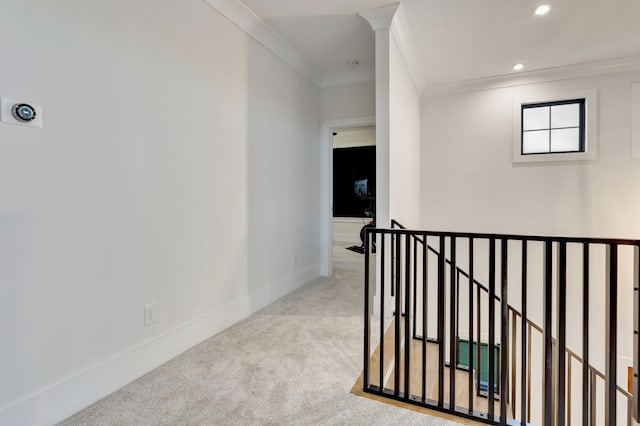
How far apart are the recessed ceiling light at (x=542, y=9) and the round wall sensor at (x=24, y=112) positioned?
11.5 ft

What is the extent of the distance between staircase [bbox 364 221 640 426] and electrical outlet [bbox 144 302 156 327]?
1298 mm

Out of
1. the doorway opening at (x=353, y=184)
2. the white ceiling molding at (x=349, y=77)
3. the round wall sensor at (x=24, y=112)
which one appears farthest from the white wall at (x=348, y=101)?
the doorway opening at (x=353, y=184)

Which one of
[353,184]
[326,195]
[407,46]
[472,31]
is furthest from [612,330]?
[353,184]

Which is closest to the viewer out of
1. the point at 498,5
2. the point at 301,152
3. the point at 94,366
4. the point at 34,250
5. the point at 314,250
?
the point at 34,250

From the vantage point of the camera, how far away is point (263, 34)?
119 inches

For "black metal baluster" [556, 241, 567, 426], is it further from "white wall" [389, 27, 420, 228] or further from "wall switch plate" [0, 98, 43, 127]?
"wall switch plate" [0, 98, 43, 127]

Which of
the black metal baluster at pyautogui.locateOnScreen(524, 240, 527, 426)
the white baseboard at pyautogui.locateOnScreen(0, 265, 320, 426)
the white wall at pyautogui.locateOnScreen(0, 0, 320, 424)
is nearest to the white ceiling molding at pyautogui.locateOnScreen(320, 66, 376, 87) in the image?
the white wall at pyautogui.locateOnScreen(0, 0, 320, 424)

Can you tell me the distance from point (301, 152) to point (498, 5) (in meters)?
2.24

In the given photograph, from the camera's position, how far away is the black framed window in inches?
157

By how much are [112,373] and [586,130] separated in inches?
200

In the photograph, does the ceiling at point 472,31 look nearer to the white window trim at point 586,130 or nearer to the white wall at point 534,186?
the white window trim at point 586,130

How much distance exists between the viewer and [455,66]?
3.88 m

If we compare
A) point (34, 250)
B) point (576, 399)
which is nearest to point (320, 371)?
point (34, 250)

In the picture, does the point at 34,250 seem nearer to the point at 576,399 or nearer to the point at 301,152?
the point at 301,152
